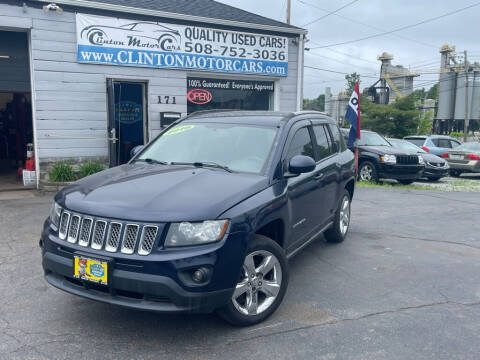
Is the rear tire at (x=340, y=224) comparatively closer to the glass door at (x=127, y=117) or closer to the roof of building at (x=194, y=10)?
the glass door at (x=127, y=117)

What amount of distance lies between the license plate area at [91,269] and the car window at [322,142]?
9.82 ft

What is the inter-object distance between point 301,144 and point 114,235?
96.9 inches

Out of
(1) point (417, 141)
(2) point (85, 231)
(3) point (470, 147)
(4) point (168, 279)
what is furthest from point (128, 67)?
(3) point (470, 147)

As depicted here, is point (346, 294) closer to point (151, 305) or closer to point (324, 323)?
point (324, 323)

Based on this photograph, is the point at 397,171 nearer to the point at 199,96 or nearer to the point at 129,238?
the point at 199,96

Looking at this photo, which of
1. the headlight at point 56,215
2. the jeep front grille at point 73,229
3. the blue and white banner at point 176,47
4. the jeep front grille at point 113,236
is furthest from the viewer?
the blue and white banner at point 176,47

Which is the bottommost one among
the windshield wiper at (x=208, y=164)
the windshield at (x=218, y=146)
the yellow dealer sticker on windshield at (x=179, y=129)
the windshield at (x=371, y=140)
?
the windshield at (x=371, y=140)

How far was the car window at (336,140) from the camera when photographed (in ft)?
20.2

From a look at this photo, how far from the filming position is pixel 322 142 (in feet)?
18.7

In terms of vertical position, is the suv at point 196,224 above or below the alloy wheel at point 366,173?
above

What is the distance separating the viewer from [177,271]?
3168 millimetres

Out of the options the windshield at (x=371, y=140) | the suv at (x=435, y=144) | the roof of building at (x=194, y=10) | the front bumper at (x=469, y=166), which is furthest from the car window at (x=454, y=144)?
the roof of building at (x=194, y=10)

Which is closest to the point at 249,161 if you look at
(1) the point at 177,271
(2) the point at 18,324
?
(1) the point at 177,271

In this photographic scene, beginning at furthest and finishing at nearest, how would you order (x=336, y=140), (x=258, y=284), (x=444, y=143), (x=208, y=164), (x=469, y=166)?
(x=444, y=143) < (x=469, y=166) < (x=336, y=140) < (x=208, y=164) < (x=258, y=284)
